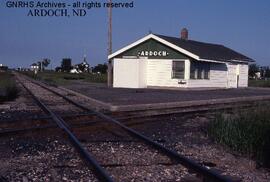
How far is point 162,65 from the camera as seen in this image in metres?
37.9

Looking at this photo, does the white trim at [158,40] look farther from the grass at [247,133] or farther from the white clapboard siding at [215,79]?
the grass at [247,133]

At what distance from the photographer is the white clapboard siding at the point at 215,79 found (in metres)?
38.5

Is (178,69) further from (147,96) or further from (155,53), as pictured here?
(147,96)

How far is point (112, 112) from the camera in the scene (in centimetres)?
1828

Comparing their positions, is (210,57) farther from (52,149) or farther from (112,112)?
(52,149)

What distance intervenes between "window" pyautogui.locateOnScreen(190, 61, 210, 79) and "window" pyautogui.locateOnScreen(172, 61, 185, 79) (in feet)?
2.21

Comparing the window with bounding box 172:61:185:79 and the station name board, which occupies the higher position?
the station name board

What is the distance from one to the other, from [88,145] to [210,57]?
2856 centimetres

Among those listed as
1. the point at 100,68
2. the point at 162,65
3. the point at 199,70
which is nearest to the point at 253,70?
the point at 100,68

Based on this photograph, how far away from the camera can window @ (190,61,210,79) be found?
3728 cm

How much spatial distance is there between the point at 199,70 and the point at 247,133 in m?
27.7

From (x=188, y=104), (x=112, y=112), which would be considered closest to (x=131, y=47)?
(x=188, y=104)

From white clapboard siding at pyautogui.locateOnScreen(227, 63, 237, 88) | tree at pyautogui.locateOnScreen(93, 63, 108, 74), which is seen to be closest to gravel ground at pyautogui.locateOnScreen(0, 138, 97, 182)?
white clapboard siding at pyautogui.locateOnScreen(227, 63, 237, 88)

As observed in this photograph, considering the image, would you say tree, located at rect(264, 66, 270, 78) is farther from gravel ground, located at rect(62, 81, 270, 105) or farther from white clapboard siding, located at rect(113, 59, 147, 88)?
gravel ground, located at rect(62, 81, 270, 105)
